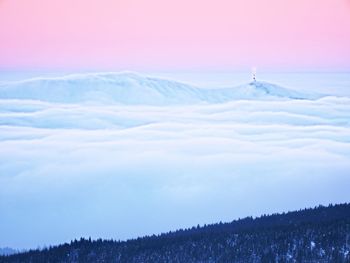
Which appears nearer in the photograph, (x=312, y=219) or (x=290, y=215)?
(x=312, y=219)

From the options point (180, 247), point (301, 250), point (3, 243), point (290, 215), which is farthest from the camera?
point (3, 243)

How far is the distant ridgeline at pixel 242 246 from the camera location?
64.2 m

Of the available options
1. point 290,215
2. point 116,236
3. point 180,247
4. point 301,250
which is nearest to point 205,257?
point 180,247

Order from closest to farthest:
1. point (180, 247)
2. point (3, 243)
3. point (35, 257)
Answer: point (180, 247) < point (35, 257) < point (3, 243)

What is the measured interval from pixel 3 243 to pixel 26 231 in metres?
18.6

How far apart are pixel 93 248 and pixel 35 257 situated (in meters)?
7.86

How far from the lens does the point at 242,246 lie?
222ft

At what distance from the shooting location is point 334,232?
65250 mm

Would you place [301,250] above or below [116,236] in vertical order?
above

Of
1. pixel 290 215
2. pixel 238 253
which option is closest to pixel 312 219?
pixel 290 215

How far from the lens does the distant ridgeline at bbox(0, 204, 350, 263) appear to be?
211ft

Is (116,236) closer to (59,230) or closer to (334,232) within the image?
(59,230)

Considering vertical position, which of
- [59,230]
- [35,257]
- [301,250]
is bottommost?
[59,230]

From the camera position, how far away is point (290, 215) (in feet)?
269
